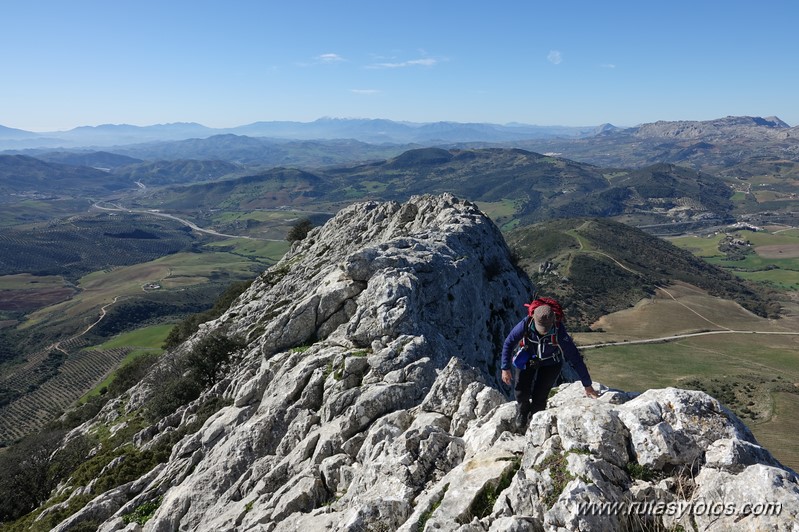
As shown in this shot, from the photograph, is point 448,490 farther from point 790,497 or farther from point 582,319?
point 582,319

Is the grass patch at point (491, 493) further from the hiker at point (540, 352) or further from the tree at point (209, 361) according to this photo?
the tree at point (209, 361)

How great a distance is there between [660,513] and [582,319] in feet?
567

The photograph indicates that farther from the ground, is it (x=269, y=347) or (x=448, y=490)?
(x=448, y=490)

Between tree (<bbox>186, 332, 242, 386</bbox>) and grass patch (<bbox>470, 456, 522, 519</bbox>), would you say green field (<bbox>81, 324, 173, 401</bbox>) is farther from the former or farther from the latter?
grass patch (<bbox>470, 456, 522, 519</bbox>)

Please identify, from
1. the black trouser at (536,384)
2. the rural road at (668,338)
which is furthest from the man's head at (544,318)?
the rural road at (668,338)

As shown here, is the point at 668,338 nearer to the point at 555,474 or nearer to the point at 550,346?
the point at 550,346

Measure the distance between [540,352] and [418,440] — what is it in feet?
21.7

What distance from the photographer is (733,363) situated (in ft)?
412

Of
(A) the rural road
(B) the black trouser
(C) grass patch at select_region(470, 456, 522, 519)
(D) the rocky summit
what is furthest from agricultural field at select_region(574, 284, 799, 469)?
(C) grass patch at select_region(470, 456, 522, 519)

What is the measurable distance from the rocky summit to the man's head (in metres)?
2.75

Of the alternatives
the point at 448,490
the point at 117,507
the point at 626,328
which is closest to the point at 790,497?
the point at 448,490

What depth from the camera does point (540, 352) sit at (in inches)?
611

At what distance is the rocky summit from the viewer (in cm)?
1247

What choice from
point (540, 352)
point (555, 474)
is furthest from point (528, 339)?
point (555, 474)
